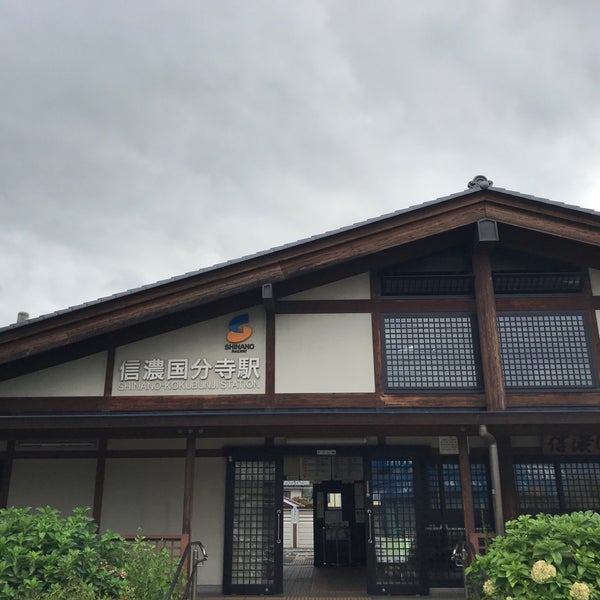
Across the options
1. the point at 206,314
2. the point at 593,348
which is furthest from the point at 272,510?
the point at 593,348

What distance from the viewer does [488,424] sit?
8859mm

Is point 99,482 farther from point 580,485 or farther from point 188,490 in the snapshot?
point 580,485

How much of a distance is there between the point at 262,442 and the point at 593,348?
5.84 m

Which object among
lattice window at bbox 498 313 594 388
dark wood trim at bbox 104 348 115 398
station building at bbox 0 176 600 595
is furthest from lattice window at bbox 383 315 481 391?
dark wood trim at bbox 104 348 115 398

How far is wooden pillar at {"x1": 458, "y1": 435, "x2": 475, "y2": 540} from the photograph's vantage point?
868 cm

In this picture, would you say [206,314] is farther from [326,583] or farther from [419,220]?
[326,583]

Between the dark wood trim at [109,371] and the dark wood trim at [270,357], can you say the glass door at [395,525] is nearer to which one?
the dark wood trim at [270,357]

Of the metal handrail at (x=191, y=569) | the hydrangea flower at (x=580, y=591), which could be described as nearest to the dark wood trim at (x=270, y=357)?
the metal handrail at (x=191, y=569)

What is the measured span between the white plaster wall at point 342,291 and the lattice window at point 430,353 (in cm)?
65

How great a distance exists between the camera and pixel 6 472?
1039 centimetres

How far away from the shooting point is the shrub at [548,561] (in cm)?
582

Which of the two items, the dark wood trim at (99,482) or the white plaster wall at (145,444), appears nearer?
the dark wood trim at (99,482)

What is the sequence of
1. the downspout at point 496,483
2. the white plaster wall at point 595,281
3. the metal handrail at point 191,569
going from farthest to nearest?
the white plaster wall at point 595,281, the downspout at point 496,483, the metal handrail at point 191,569

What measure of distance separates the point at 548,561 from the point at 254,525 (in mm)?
5381
